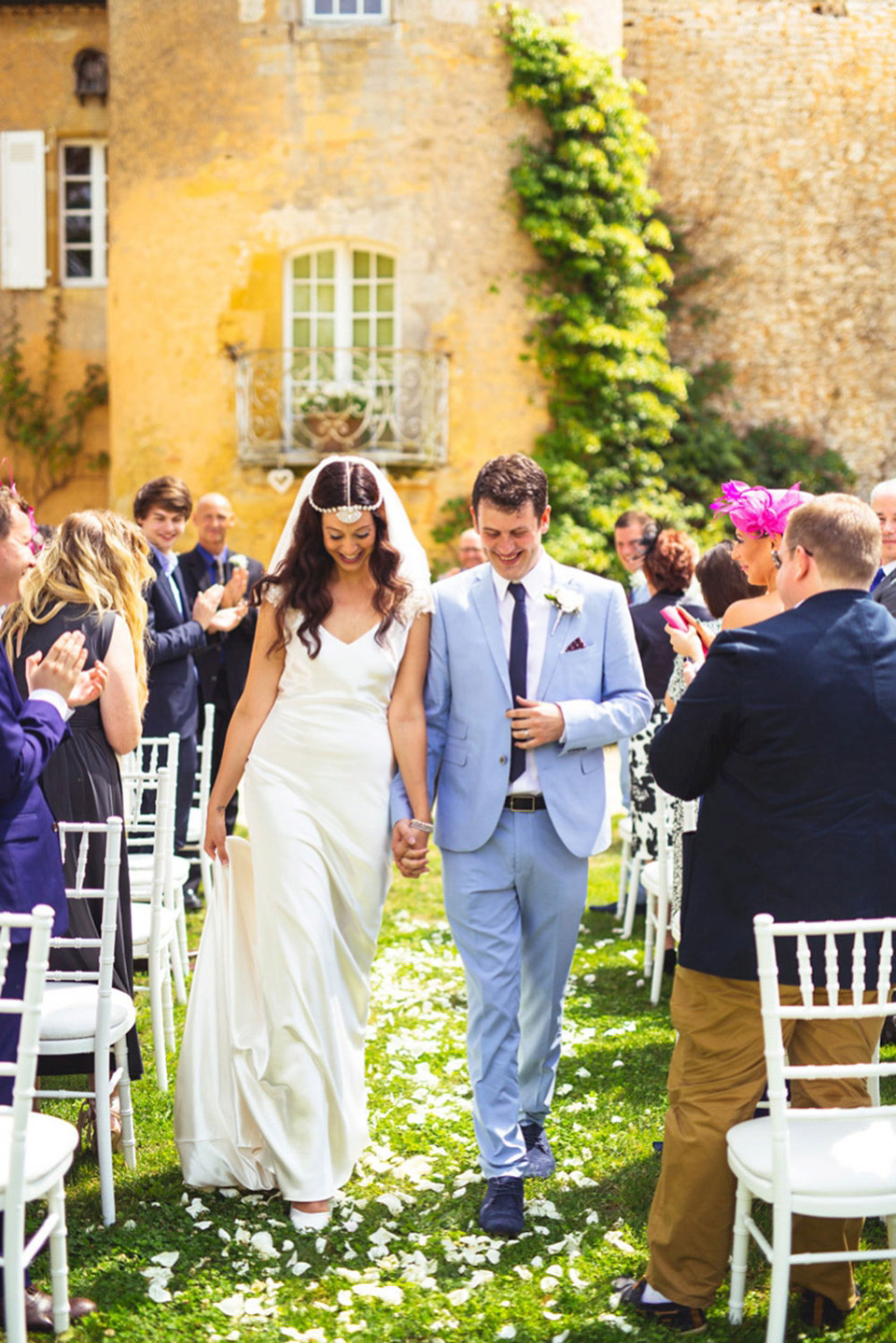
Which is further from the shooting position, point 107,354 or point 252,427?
point 107,354

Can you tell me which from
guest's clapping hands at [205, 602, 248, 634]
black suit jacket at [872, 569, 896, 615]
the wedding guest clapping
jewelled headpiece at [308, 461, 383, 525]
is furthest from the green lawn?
guest's clapping hands at [205, 602, 248, 634]

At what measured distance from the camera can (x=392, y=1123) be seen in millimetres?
4559

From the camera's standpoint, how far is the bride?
12.8 feet

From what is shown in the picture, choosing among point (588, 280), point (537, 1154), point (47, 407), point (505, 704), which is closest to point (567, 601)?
point (505, 704)

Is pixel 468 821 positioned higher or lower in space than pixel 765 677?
lower

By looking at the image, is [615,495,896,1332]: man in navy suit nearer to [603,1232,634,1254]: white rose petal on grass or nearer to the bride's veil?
[603,1232,634,1254]: white rose petal on grass

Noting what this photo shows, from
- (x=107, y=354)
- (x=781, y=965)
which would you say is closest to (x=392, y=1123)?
(x=781, y=965)

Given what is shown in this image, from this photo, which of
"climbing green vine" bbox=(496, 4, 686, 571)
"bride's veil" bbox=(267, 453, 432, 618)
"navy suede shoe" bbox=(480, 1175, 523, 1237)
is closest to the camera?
"navy suede shoe" bbox=(480, 1175, 523, 1237)

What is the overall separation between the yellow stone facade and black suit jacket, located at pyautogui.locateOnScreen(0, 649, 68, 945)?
1074 cm

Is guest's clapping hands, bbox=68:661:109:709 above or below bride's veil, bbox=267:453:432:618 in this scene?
below

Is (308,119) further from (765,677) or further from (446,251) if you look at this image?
(765,677)

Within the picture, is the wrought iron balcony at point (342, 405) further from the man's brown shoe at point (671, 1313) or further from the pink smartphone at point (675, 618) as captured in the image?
the man's brown shoe at point (671, 1313)

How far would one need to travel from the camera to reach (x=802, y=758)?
9.86 ft

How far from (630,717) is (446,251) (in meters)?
10.8
